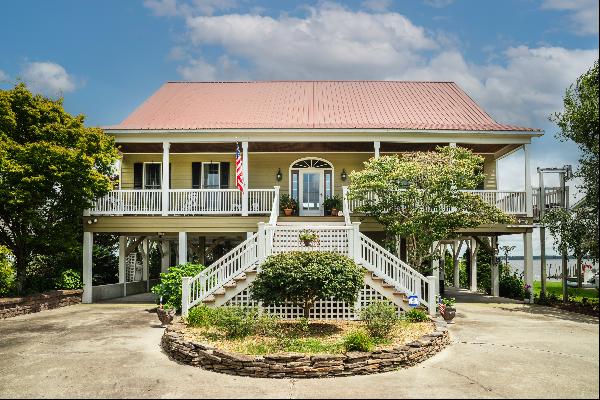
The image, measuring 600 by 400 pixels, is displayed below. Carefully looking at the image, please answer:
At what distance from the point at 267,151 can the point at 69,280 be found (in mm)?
8714

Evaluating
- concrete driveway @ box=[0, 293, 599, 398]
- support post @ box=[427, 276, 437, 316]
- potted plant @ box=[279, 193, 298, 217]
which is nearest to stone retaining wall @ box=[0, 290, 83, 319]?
concrete driveway @ box=[0, 293, 599, 398]

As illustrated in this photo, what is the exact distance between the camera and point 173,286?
13.8m

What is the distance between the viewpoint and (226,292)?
1286 cm

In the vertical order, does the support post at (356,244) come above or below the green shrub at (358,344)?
above

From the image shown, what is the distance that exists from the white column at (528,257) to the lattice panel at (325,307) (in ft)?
25.8

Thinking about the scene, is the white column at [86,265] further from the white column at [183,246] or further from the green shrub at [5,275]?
the white column at [183,246]

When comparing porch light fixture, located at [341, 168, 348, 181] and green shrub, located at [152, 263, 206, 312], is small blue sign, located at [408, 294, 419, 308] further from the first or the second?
porch light fixture, located at [341, 168, 348, 181]

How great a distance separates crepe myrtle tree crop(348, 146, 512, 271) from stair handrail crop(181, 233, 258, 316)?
4.23m

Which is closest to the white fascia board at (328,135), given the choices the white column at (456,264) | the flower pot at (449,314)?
the flower pot at (449,314)

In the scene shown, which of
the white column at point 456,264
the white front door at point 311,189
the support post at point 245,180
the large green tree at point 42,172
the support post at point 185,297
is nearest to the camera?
the support post at point 185,297

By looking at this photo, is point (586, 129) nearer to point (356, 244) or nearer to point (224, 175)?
point (356, 244)

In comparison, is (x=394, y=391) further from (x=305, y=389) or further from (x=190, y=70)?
(x=190, y=70)

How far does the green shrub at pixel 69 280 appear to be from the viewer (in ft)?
59.6

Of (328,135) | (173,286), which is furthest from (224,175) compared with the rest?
(173,286)
